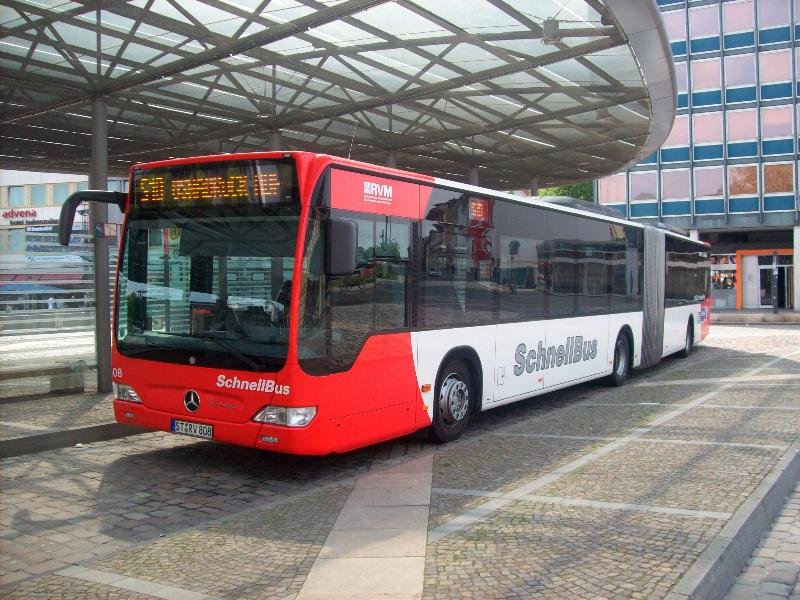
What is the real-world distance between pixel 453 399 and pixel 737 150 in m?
37.2

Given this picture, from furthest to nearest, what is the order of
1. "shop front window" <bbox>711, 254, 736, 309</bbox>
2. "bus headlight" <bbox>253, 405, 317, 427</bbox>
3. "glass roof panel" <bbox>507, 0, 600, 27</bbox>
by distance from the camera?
"shop front window" <bbox>711, 254, 736, 309</bbox>, "glass roof panel" <bbox>507, 0, 600, 27</bbox>, "bus headlight" <bbox>253, 405, 317, 427</bbox>

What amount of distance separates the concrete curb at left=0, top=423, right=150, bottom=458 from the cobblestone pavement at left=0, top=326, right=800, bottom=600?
0.23 metres

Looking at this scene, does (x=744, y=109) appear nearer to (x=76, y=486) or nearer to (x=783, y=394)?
(x=783, y=394)

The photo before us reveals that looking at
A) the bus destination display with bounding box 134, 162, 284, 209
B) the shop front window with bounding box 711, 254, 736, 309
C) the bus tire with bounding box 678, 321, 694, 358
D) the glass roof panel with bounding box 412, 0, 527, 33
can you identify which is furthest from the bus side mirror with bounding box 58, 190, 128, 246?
the shop front window with bounding box 711, 254, 736, 309

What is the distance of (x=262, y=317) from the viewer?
702cm

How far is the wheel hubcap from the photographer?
8891mm

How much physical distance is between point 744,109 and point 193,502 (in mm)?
40867

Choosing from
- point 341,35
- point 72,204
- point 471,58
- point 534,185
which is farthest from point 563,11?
point 534,185

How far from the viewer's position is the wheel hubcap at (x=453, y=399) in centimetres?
889

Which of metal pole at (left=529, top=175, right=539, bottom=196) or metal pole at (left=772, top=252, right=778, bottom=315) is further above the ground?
metal pole at (left=529, top=175, right=539, bottom=196)

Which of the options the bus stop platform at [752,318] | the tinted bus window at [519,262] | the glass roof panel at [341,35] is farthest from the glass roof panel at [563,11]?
the bus stop platform at [752,318]

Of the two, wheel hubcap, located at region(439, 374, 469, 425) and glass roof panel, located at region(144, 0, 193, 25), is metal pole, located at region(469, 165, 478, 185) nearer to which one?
glass roof panel, located at region(144, 0, 193, 25)

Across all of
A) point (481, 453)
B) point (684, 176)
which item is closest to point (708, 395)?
point (481, 453)

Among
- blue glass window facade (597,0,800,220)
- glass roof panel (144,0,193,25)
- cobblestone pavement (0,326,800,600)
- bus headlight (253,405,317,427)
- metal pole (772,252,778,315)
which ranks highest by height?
blue glass window facade (597,0,800,220)
